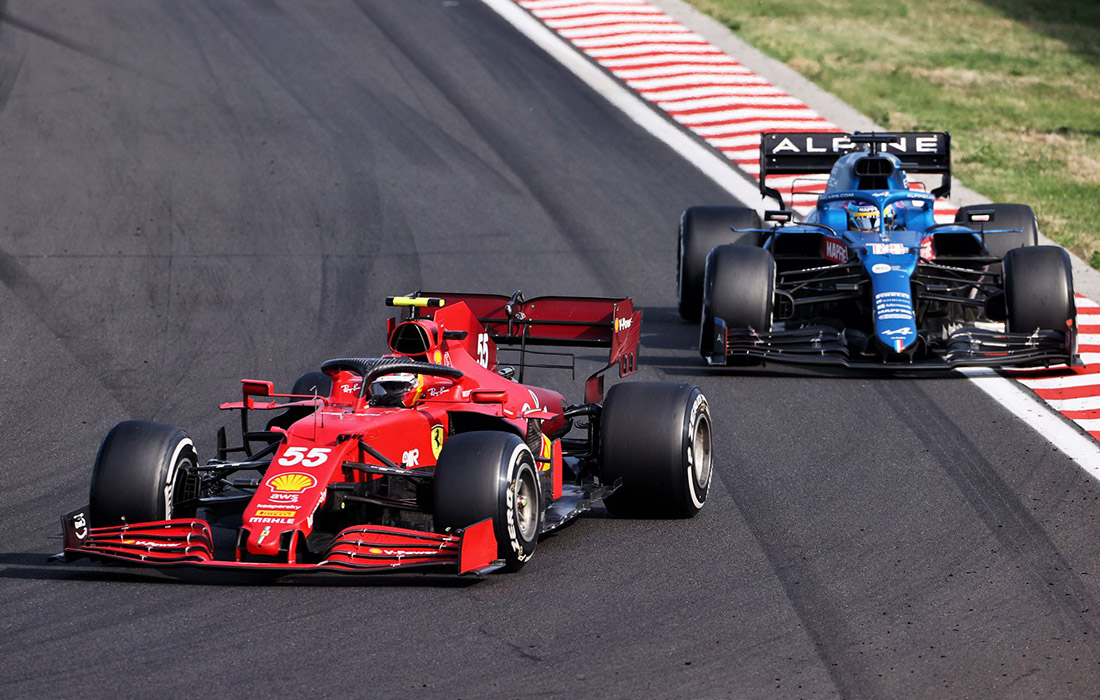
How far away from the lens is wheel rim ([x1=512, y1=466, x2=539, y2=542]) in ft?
31.1

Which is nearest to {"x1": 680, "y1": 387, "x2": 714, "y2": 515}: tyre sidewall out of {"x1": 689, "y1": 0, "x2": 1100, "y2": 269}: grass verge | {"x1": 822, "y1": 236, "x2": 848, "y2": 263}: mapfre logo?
{"x1": 822, "y1": 236, "x2": 848, "y2": 263}: mapfre logo

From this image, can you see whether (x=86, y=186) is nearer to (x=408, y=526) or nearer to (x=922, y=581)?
(x=408, y=526)

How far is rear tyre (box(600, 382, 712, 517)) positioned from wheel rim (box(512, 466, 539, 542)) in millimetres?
1019

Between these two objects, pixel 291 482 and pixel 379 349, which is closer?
pixel 291 482

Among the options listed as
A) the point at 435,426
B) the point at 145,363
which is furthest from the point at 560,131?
the point at 435,426

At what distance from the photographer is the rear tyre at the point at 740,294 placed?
15.8 metres

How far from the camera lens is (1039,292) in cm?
1560

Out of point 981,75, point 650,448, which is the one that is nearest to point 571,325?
point 650,448

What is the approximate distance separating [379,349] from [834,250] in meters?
4.67

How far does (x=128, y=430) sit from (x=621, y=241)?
12.2m

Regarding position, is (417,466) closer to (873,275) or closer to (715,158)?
(873,275)

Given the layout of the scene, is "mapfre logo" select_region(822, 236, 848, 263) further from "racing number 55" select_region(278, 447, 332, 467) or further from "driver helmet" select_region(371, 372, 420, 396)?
"racing number 55" select_region(278, 447, 332, 467)

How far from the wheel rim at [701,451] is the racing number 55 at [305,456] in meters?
2.66

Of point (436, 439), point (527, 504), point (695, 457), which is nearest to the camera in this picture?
point (527, 504)
